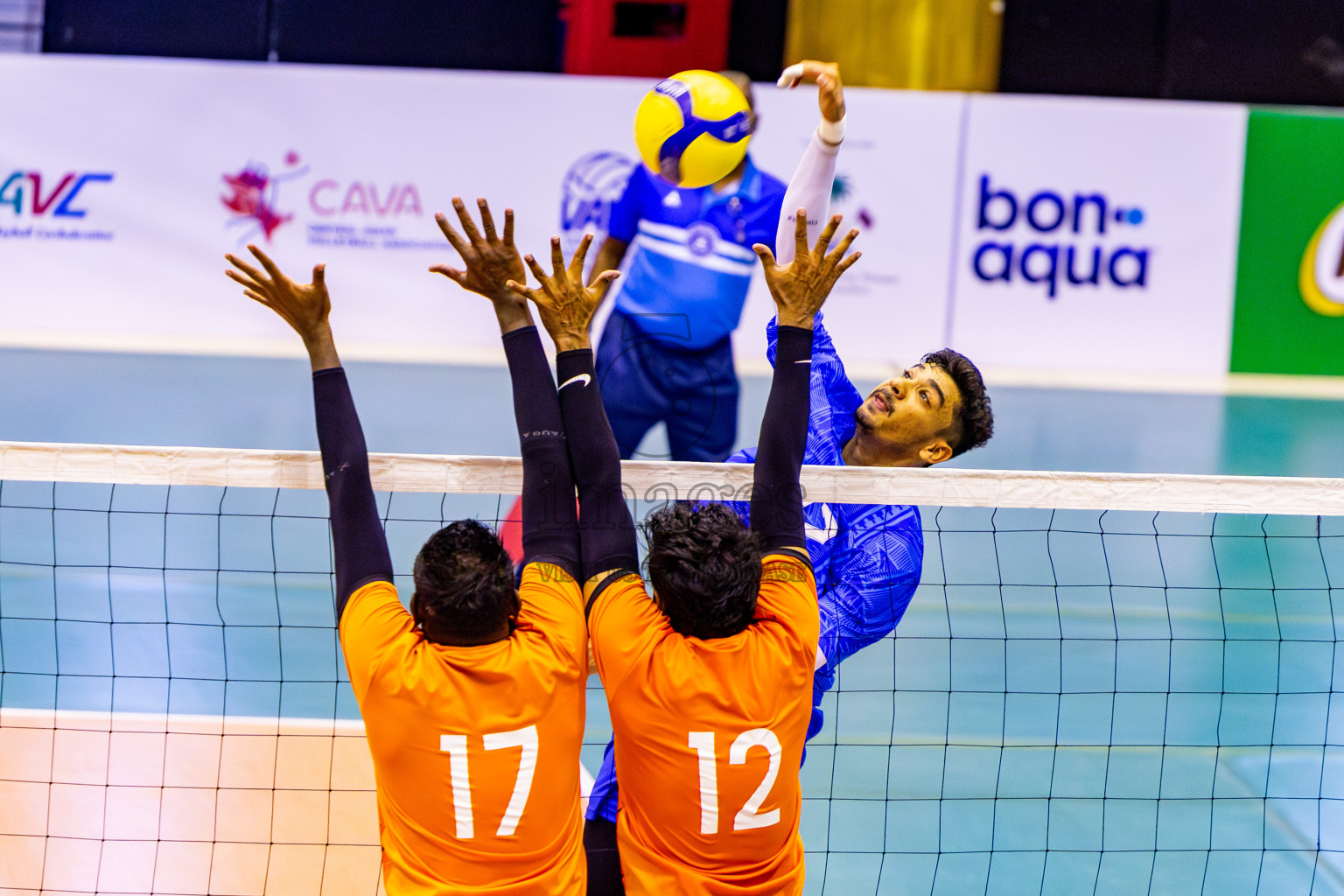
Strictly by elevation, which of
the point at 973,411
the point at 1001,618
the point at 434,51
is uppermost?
the point at 434,51

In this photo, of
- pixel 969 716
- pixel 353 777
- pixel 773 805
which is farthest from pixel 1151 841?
pixel 353 777

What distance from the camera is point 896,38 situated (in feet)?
39.8

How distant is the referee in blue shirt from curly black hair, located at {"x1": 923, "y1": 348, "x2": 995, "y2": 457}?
2315mm

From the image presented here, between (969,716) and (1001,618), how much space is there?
103cm

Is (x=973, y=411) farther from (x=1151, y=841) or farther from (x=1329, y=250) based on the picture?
(x=1329, y=250)

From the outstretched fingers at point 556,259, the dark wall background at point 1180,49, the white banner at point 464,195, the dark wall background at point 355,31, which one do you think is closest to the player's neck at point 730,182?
the outstretched fingers at point 556,259

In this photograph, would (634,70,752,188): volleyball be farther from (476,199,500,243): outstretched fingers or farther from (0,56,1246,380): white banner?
(0,56,1246,380): white banner

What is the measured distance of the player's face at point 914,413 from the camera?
10.7 feet

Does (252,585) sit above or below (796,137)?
below

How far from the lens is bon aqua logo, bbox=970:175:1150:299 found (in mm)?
11430

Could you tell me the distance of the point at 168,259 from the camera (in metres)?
11.2

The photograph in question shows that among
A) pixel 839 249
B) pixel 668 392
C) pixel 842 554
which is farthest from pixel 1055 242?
pixel 839 249

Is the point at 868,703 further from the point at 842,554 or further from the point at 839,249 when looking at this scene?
the point at 839,249

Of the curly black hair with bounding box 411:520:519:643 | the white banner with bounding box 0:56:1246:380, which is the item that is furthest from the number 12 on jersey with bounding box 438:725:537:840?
the white banner with bounding box 0:56:1246:380
